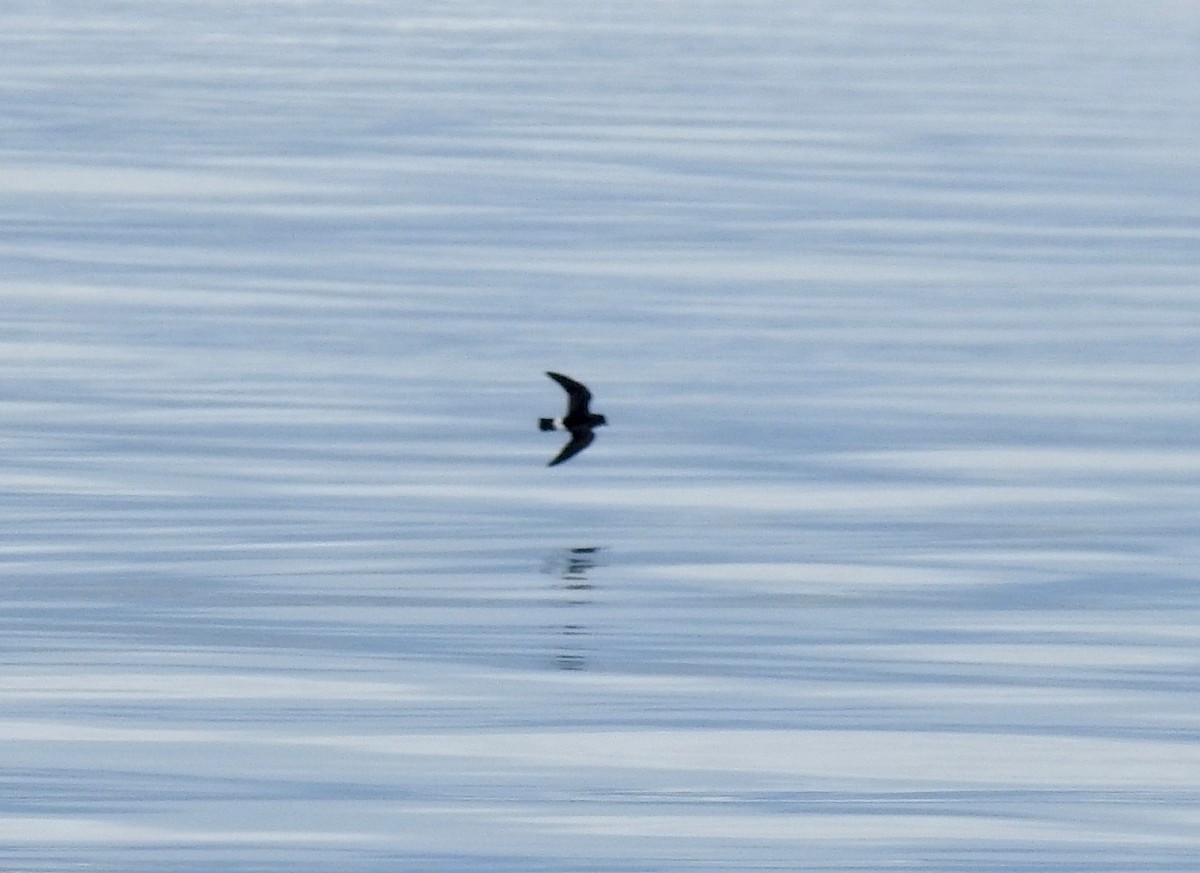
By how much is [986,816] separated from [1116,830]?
1.33 ft

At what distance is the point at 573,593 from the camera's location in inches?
545

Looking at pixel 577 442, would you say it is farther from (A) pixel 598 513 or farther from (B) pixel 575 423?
(A) pixel 598 513

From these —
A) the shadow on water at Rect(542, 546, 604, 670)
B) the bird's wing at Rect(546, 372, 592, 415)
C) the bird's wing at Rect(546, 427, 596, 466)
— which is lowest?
the shadow on water at Rect(542, 546, 604, 670)

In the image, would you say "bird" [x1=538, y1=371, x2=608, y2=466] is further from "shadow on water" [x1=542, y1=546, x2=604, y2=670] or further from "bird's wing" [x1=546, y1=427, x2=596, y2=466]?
"shadow on water" [x1=542, y1=546, x2=604, y2=670]

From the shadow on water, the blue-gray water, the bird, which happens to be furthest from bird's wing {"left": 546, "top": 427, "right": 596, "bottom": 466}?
the shadow on water

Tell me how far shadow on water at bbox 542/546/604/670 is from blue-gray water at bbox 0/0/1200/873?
3 centimetres

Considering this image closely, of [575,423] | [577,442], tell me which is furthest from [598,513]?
[575,423]

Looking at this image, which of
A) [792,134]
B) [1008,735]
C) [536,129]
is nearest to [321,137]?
[536,129]

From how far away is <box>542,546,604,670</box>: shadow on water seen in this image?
502 inches

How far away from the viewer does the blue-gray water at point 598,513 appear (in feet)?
36.1

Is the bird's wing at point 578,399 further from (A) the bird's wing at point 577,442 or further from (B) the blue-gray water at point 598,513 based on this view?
(B) the blue-gray water at point 598,513

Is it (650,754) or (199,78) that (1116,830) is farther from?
(199,78)

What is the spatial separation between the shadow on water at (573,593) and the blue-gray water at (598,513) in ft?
0.11

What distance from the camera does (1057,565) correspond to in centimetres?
1444
